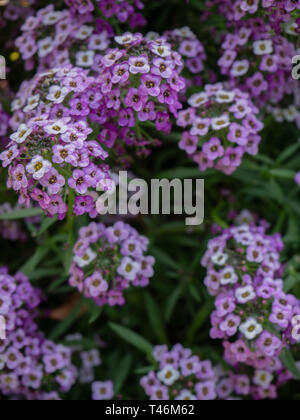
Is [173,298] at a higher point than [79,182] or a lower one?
lower

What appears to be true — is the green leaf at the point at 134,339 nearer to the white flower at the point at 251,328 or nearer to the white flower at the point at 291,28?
the white flower at the point at 251,328

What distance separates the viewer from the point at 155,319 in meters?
3.95

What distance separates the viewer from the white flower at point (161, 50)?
2.91 m

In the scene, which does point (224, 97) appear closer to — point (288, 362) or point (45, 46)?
point (45, 46)

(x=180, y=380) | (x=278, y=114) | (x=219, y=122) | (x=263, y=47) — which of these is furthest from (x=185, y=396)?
(x=263, y=47)

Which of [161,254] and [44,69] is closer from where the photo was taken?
[44,69]

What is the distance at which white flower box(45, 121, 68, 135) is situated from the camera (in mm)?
2688

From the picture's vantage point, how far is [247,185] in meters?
4.11

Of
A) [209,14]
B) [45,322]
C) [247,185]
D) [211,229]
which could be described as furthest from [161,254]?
[209,14]

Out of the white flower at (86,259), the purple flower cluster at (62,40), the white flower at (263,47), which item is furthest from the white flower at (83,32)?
the white flower at (86,259)

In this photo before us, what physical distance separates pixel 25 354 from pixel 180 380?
1.06 meters

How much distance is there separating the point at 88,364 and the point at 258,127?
2118 mm
